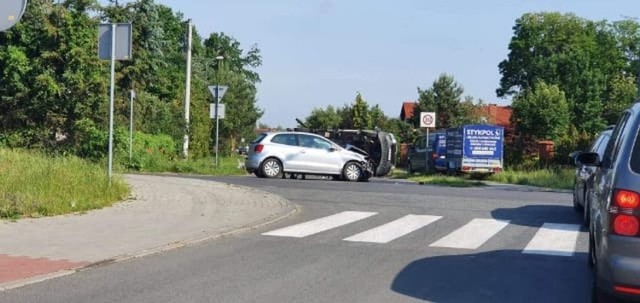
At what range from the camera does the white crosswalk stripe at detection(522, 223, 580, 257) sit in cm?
1019

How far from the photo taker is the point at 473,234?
11625mm

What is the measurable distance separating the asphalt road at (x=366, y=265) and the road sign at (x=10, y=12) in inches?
115

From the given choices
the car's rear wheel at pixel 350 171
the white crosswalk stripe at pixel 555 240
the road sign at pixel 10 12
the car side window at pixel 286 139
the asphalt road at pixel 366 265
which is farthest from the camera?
the car's rear wheel at pixel 350 171

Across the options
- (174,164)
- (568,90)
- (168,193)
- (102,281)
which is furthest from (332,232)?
(568,90)

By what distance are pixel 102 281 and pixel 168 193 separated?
330 inches

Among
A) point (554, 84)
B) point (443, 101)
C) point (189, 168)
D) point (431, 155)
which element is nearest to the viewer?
point (189, 168)

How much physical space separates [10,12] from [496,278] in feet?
19.8

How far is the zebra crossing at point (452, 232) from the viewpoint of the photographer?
1059 centimetres

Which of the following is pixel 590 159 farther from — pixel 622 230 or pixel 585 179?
pixel 585 179

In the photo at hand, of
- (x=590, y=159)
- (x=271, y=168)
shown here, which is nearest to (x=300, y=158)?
(x=271, y=168)

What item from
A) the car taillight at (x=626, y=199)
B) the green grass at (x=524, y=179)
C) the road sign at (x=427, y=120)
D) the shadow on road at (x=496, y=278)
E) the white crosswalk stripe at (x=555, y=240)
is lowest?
the shadow on road at (x=496, y=278)

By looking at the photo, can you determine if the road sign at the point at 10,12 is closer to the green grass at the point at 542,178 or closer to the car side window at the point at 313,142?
the car side window at the point at 313,142

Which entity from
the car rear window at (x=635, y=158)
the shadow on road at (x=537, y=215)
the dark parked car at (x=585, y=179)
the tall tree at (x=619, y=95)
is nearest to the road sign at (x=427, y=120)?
the shadow on road at (x=537, y=215)

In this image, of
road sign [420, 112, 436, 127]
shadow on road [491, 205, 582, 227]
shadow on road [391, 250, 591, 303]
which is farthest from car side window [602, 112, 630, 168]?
road sign [420, 112, 436, 127]
